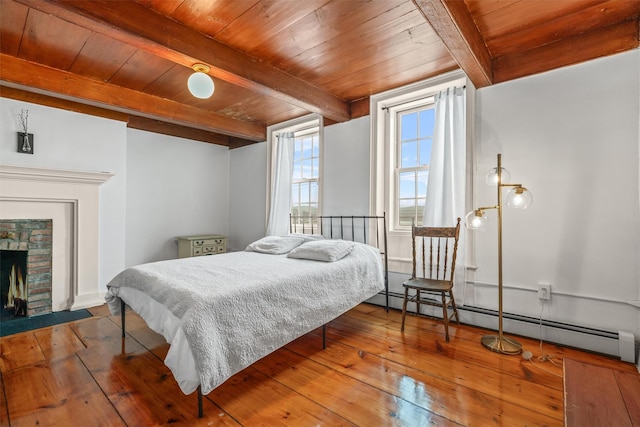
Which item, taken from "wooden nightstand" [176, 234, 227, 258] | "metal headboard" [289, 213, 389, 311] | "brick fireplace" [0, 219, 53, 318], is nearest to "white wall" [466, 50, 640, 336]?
"metal headboard" [289, 213, 389, 311]

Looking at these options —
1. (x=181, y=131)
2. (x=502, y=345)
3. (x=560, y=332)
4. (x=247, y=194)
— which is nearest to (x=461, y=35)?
(x=502, y=345)

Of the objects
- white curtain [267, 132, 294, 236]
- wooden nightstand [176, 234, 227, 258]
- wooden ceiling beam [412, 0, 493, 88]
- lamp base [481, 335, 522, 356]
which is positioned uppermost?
wooden ceiling beam [412, 0, 493, 88]

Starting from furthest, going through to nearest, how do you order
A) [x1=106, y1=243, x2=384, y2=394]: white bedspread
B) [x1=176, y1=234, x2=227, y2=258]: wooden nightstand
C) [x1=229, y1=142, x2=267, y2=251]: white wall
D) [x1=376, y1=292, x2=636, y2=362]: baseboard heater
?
1. [x1=229, y1=142, x2=267, y2=251]: white wall
2. [x1=176, y1=234, x2=227, y2=258]: wooden nightstand
3. [x1=376, y1=292, x2=636, y2=362]: baseboard heater
4. [x1=106, y1=243, x2=384, y2=394]: white bedspread

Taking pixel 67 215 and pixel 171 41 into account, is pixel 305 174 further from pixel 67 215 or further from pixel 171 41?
pixel 67 215

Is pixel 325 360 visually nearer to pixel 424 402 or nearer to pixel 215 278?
pixel 424 402

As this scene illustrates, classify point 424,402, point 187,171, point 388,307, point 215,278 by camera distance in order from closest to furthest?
point 424,402 < point 215,278 < point 388,307 < point 187,171

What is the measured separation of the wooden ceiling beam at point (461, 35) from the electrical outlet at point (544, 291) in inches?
69.3

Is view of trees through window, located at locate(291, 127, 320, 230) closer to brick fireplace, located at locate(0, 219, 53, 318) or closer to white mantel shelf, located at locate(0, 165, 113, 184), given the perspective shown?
white mantel shelf, located at locate(0, 165, 113, 184)

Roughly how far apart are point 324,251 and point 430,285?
94 centimetres

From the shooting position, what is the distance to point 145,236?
423cm

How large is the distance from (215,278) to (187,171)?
10.5ft

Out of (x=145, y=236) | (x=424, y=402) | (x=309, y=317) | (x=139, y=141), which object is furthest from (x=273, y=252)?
(x=139, y=141)

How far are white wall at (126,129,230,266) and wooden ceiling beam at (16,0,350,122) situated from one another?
7.84 feet

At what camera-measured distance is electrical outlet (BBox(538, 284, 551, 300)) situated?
241 centimetres
